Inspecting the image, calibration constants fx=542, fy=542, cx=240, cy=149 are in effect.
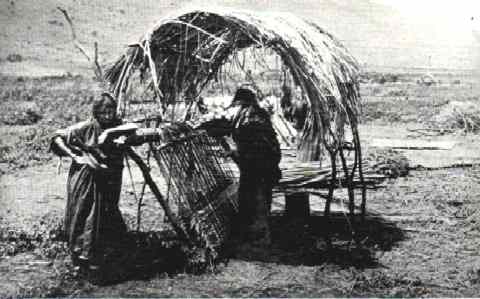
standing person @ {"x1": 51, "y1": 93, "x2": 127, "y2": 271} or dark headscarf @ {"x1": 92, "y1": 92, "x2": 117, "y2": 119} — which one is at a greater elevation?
dark headscarf @ {"x1": 92, "y1": 92, "x2": 117, "y2": 119}

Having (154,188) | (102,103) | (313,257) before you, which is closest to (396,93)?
(313,257)

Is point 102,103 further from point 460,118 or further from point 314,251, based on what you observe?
point 460,118

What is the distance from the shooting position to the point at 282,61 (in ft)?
17.8

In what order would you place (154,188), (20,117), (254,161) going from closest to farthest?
(154,188)
(254,161)
(20,117)

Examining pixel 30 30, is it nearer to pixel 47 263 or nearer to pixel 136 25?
pixel 136 25

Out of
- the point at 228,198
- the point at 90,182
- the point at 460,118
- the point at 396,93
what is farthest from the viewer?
the point at 396,93

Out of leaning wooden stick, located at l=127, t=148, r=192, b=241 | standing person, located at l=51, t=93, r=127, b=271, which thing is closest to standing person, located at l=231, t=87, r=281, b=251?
leaning wooden stick, located at l=127, t=148, r=192, b=241

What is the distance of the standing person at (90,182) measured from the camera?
4.52 metres

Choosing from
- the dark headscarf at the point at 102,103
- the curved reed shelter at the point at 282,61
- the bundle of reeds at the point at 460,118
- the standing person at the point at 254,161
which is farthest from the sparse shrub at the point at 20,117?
the bundle of reeds at the point at 460,118

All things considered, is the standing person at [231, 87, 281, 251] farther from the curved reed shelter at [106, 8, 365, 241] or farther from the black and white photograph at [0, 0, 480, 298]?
the curved reed shelter at [106, 8, 365, 241]

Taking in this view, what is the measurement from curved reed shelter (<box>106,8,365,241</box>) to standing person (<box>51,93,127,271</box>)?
0.53 metres

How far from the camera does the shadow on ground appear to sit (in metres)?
5.30

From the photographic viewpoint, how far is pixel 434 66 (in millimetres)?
44875

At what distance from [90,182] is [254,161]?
1.72 meters
